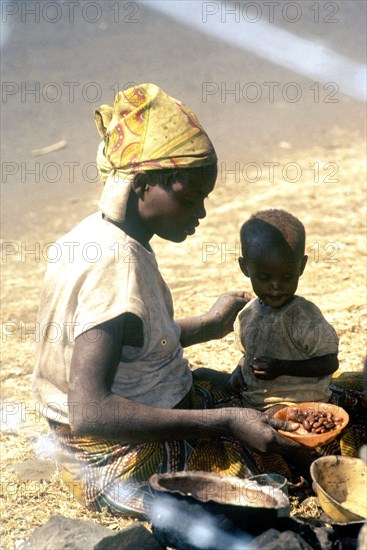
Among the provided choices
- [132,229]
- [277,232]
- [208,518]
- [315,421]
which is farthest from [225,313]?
[208,518]

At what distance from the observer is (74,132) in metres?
9.58

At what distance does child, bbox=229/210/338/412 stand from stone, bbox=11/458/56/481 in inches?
40.3

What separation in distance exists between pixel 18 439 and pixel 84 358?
5.08 feet

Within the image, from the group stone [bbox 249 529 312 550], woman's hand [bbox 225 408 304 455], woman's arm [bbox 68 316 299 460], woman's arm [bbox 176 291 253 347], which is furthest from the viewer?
woman's arm [bbox 176 291 253 347]

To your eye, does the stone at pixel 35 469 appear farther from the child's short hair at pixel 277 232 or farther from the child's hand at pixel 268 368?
the child's short hair at pixel 277 232

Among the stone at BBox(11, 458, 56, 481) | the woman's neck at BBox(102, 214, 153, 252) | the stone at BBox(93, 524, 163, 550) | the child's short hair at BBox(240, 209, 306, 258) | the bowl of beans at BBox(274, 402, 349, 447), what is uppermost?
the woman's neck at BBox(102, 214, 153, 252)

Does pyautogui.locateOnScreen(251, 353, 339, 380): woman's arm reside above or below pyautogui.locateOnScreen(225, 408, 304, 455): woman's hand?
above

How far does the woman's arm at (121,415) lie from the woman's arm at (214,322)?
0.96 metres

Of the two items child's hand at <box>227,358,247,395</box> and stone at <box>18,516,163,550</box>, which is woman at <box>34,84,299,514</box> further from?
child's hand at <box>227,358,247,395</box>

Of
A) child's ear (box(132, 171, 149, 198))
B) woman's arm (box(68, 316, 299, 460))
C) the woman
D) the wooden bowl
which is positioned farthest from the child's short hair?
the wooden bowl

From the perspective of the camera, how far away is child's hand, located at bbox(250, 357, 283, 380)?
4.14 meters

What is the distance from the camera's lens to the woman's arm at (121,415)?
346 centimetres

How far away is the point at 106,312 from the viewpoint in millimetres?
3479

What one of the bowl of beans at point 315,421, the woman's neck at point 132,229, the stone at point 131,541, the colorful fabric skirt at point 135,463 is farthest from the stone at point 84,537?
the woman's neck at point 132,229
